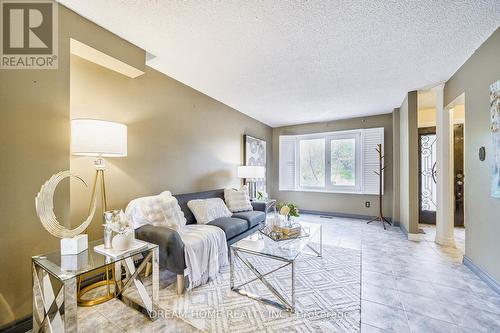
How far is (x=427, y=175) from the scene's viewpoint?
4535mm

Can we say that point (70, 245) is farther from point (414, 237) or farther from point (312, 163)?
point (312, 163)

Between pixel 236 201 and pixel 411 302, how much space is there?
2.42 m

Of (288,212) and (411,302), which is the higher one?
(288,212)

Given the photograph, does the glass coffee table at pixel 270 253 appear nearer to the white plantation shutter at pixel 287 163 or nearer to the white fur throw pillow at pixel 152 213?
the white fur throw pillow at pixel 152 213

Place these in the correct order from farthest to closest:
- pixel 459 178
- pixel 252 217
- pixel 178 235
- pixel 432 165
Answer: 1. pixel 432 165
2. pixel 459 178
3. pixel 252 217
4. pixel 178 235

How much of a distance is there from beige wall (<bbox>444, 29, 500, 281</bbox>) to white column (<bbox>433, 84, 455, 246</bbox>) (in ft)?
2.21

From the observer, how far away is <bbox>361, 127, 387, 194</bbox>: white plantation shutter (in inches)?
187

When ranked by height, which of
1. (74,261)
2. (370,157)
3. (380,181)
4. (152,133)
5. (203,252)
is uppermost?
(152,133)

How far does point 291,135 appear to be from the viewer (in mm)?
5773

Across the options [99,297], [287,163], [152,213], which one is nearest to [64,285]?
[99,297]

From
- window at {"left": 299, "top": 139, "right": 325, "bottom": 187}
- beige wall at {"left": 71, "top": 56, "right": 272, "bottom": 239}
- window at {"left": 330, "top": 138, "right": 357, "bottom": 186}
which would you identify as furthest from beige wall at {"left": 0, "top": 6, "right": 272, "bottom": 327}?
window at {"left": 330, "top": 138, "right": 357, "bottom": 186}

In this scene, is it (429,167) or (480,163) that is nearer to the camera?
(480,163)

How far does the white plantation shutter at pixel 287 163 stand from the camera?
18.8ft

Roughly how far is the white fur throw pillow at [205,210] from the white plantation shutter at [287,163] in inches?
121
